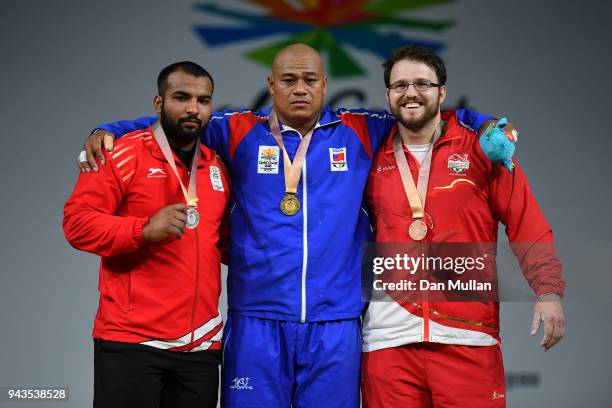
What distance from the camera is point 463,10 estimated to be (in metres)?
4.82

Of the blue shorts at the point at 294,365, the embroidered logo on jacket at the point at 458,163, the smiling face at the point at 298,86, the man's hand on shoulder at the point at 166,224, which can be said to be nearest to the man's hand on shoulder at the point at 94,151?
the man's hand on shoulder at the point at 166,224

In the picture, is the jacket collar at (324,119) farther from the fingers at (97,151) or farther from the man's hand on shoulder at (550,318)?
the man's hand on shoulder at (550,318)

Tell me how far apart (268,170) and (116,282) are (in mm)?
688

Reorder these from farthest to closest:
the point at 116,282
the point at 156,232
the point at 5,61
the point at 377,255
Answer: the point at 5,61 → the point at 377,255 → the point at 116,282 → the point at 156,232

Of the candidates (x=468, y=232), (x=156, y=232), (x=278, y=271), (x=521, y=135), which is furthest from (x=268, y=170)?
(x=521, y=135)

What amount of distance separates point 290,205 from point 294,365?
59 cm

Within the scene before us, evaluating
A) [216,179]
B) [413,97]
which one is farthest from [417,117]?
[216,179]

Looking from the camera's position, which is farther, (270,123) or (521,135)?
(521,135)

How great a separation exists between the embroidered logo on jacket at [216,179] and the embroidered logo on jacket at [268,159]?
0.15m

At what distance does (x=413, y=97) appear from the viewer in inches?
105

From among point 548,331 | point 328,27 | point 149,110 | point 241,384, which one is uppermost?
point 328,27

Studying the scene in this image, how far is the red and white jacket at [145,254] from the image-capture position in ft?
7.95

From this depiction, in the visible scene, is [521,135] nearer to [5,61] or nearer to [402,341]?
[402,341]

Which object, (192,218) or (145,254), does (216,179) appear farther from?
(145,254)
